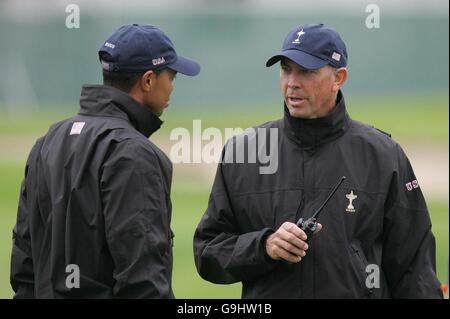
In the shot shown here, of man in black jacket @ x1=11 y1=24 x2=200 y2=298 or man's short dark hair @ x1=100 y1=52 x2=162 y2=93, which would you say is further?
man's short dark hair @ x1=100 y1=52 x2=162 y2=93

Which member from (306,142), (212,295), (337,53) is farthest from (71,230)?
(212,295)

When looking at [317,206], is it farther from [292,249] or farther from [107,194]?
[107,194]

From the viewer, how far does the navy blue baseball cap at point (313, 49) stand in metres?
3.82

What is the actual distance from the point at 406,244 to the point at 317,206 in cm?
37

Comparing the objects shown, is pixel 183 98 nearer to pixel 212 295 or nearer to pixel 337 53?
pixel 212 295

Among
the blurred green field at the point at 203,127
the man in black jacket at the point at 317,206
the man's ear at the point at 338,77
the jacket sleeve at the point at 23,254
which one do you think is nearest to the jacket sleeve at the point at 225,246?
the man in black jacket at the point at 317,206

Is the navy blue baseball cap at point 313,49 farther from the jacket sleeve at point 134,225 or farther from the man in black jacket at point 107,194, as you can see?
the jacket sleeve at point 134,225

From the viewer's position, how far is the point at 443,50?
74.2 feet

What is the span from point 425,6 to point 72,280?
63.5 feet

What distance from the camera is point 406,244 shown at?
3.71 meters

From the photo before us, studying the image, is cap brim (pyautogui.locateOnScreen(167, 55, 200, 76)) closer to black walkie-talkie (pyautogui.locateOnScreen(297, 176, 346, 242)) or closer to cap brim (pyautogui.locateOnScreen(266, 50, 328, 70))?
cap brim (pyautogui.locateOnScreen(266, 50, 328, 70))

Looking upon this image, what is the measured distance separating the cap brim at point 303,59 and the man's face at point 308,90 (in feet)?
0.12

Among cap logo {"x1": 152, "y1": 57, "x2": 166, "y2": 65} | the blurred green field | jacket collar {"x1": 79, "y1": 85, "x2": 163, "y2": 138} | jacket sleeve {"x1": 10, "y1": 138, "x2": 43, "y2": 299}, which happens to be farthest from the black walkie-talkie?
the blurred green field

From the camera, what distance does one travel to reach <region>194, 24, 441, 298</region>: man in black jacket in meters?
3.62
